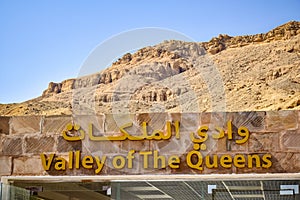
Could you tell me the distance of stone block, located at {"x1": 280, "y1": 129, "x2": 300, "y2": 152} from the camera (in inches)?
186

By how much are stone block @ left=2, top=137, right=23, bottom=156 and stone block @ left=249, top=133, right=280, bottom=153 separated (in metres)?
2.15

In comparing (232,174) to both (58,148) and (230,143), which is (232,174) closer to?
(230,143)

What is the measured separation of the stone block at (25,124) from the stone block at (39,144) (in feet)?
0.25

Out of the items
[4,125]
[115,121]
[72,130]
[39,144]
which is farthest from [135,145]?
[4,125]

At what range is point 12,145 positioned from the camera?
5.06 metres

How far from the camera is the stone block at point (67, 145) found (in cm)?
496

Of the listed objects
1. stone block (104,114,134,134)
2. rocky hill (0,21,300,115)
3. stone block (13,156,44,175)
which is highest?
rocky hill (0,21,300,115)

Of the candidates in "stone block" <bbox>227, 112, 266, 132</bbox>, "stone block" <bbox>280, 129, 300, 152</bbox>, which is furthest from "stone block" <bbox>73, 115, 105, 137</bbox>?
"stone block" <bbox>280, 129, 300, 152</bbox>

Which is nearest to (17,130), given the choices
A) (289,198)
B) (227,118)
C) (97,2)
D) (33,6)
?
(227,118)

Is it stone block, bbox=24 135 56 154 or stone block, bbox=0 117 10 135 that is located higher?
stone block, bbox=0 117 10 135

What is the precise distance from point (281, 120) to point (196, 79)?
90.3 feet

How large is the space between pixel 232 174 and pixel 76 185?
4.81 ft

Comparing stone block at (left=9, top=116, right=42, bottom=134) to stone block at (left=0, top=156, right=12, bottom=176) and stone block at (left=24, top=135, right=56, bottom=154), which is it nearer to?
stone block at (left=24, top=135, right=56, bottom=154)

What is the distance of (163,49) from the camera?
36.8 meters
